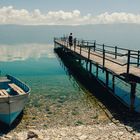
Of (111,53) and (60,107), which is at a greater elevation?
(111,53)

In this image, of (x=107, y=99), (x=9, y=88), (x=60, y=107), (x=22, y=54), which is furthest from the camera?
(x=22, y=54)

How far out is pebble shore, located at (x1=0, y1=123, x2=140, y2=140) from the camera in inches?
703

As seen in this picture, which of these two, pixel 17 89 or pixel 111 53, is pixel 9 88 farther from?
pixel 111 53

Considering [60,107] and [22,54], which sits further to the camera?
[22,54]

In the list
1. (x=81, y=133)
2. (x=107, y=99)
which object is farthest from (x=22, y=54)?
(x=81, y=133)

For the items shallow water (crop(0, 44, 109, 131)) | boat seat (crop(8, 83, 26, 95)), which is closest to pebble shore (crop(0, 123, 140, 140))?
shallow water (crop(0, 44, 109, 131))

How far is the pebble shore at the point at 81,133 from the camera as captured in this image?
58.6 feet

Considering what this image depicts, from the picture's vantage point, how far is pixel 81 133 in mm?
18766

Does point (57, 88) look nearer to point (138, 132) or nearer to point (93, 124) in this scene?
point (93, 124)

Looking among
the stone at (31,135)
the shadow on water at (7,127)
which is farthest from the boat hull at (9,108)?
the stone at (31,135)

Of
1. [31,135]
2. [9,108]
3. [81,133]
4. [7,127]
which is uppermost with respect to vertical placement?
[9,108]

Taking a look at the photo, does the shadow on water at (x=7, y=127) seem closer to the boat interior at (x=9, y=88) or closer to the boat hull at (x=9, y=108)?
the boat hull at (x=9, y=108)

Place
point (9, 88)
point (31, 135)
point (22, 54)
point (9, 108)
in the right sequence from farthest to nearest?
1. point (22, 54)
2. point (9, 88)
3. point (9, 108)
4. point (31, 135)

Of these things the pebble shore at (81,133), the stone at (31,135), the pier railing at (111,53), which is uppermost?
the pier railing at (111,53)
